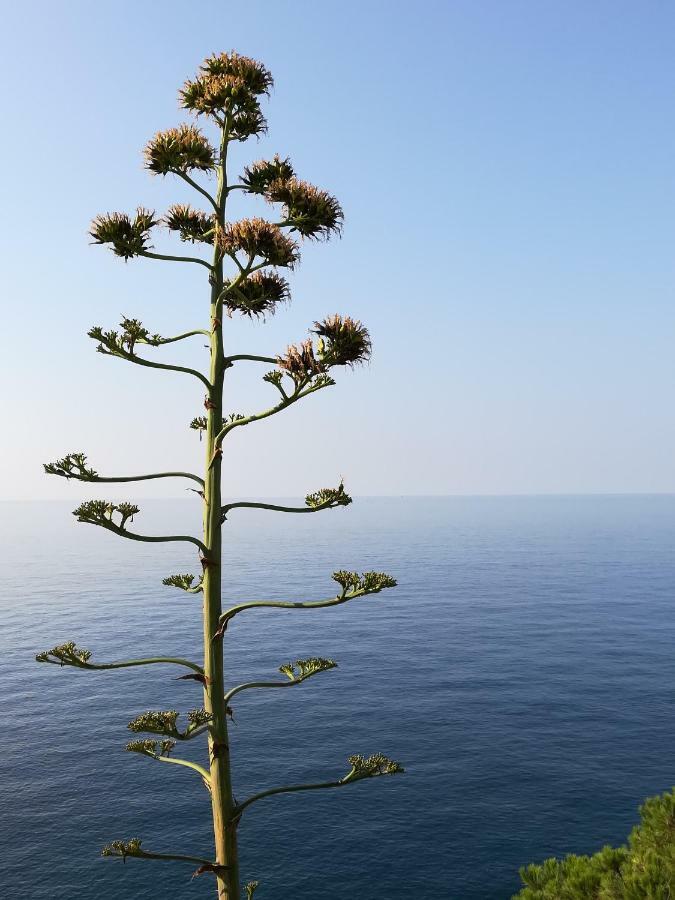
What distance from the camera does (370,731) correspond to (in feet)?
319

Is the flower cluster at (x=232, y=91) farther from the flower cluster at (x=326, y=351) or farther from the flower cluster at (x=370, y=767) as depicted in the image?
the flower cluster at (x=370, y=767)

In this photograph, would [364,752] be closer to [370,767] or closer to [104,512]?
[370,767]

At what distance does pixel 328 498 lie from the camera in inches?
535

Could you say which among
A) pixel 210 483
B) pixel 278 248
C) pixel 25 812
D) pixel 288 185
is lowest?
pixel 25 812

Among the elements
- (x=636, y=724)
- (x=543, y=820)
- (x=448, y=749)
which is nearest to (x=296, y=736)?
(x=448, y=749)

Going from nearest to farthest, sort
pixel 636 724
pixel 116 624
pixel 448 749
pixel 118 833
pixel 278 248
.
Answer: pixel 278 248, pixel 118 833, pixel 448 749, pixel 636 724, pixel 116 624

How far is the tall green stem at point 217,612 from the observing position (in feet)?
41.7

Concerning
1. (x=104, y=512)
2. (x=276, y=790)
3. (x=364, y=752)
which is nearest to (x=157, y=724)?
(x=276, y=790)

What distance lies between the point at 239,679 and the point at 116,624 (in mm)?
57705

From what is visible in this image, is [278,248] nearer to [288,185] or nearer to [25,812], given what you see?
[288,185]

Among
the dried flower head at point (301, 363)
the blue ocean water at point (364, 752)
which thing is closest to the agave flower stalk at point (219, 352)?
the dried flower head at point (301, 363)

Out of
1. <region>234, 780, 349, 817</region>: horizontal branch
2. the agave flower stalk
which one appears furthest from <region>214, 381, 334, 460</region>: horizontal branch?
<region>234, 780, 349, 817</region>: horizontal branch

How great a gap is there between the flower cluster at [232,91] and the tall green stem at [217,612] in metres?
0.36

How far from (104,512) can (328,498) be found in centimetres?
404
